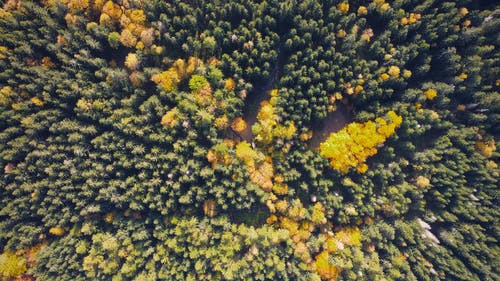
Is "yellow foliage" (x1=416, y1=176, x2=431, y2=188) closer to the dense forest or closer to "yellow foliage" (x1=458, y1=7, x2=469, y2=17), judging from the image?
the dense forest

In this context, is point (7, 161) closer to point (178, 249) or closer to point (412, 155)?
point (178, 249)

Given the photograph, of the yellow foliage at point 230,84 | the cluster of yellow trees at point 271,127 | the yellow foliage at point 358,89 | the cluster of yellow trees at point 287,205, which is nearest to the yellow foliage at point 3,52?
the yellow foliage at point 230,84

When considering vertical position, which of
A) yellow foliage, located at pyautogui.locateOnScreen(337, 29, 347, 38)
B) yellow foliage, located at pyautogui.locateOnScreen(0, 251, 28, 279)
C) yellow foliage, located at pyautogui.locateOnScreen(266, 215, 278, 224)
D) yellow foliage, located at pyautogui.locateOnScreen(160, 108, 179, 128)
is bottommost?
yellow foliage, located at pyautogui.locateOnScreen(0, 251, 28, 279)

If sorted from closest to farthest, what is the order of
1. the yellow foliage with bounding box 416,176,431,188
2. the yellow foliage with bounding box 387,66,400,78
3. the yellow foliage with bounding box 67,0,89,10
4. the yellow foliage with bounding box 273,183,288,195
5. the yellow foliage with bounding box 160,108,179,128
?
1. the yellow foliage with bounding box 67,0,89,10
2. the yellow foliage with bounding box 160,108,179,128
3. the yellow foliage with bounding box 387,66,400,78
4. the yellow foliage with bounding box 273,183,288,195
5. the yellow foliage with bounding box 416,176,431,188

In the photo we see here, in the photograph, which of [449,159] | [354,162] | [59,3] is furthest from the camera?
[449,159]

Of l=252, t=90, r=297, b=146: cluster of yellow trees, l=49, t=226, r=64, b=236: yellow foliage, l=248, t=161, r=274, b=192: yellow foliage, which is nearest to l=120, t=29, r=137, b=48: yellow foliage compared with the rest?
l=252, t=90, r=297, b=146: cluster of yellow trees

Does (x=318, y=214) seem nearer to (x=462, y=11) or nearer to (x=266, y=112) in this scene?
(x=266, y=112)

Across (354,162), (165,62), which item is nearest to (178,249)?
(165,62)
